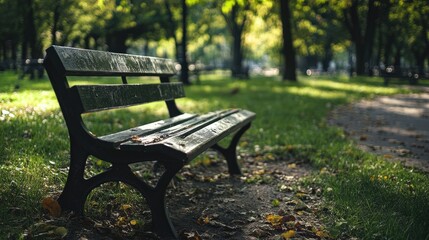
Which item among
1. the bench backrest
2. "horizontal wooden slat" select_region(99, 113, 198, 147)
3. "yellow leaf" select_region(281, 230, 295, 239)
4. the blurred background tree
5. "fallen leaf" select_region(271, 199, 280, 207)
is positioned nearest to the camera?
the bench backrest

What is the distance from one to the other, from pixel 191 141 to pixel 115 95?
27.5 inches

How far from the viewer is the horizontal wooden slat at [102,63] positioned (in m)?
2.56

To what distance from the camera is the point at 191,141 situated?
8.82ft

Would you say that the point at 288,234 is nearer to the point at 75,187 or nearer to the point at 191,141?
the point at 191,141

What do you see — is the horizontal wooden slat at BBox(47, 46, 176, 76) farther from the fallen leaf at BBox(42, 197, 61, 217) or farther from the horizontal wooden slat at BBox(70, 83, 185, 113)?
the fallen leaf at BBox(42, 197, 61, 217)

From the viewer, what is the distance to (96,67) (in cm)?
287

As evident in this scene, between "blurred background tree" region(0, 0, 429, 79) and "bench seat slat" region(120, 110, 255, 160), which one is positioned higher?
"blurred background tree" region(0, 0, 429, 79)

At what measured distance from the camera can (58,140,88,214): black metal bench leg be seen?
270 cm

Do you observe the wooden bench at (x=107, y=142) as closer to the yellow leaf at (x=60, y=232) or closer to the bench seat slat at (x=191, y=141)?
the bench seat slat at (x=191, y=141)

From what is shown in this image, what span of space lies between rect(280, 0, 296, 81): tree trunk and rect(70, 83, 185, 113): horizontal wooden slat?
1370 cm

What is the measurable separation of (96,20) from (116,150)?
25732mm

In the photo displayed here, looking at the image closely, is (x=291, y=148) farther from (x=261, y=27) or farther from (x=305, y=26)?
(x=261, y=27)

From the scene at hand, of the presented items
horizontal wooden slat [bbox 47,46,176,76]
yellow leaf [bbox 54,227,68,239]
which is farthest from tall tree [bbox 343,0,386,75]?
yellow leaf [bbox 54,227,68,239]

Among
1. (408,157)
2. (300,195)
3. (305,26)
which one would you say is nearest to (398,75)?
(305,26)
